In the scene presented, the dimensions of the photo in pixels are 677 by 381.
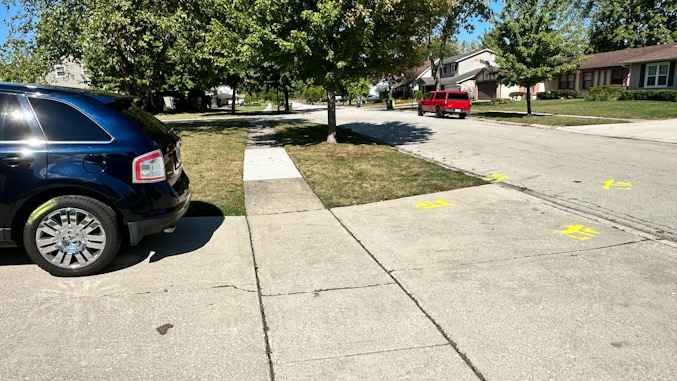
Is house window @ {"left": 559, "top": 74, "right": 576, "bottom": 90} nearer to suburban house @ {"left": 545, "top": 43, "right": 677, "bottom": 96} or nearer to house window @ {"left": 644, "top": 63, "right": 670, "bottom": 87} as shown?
suburban house @ {"left": 545, "top": 43, "right": 677, "bottom": 96}

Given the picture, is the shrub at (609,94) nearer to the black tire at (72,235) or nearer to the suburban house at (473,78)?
the suburban house at (473,78)

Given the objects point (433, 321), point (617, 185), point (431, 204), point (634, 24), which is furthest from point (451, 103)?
point (634, 24)

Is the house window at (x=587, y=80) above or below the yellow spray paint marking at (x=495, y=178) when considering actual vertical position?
above

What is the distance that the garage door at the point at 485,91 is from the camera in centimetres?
5600

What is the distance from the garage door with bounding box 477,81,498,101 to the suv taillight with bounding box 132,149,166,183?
185 feet

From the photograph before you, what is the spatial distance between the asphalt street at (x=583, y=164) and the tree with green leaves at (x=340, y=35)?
288 cm

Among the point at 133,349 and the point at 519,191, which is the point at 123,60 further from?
the point at 133,349

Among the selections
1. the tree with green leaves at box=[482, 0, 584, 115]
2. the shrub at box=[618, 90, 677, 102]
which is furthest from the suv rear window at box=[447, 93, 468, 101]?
the shrub at box=[618, 90, 677, 102]

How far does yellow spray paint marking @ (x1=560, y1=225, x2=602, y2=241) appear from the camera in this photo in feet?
18.0

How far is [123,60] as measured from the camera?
16688 millimetres

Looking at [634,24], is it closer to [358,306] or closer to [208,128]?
[208,128]

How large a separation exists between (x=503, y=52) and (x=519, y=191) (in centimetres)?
2045

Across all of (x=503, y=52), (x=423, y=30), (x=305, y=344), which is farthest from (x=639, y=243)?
(x=503, y=52)

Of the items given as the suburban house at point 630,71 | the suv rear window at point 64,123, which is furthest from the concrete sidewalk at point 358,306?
the suburban house at point 630,71
